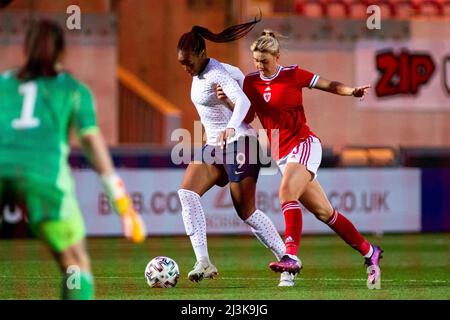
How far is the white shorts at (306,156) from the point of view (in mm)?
11039

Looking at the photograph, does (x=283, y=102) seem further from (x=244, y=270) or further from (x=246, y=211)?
(x=244, y=270)

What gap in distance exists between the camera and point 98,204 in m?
19.5

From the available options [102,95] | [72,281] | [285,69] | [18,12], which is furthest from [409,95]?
[72,281]

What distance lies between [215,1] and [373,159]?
644cm

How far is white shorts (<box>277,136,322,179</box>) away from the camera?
36.2 feet

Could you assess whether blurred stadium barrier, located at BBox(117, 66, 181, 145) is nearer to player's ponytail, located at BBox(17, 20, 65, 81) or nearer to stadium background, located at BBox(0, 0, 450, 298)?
stadium background, located at BBox(0, 0, 450, 298)

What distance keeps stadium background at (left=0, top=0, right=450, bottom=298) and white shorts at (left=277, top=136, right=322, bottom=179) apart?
8.57 m

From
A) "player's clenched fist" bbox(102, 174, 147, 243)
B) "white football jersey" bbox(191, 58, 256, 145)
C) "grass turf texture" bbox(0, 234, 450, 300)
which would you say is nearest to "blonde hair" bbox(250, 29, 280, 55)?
"white football jersey" bbox(191, 58, 256, 145)

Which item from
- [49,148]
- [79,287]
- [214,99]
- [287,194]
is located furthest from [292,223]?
[49,148]

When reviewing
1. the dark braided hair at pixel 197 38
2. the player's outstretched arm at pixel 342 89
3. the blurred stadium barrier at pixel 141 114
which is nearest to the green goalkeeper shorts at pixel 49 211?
the player's outstretched arm at pixel 342 89

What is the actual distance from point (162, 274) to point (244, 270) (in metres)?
2.58

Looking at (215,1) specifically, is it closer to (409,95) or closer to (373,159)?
(409,95)

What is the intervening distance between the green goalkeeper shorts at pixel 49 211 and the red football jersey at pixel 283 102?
432 cm

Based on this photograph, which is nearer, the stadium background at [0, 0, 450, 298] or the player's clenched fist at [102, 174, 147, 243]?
the player's clenched fist at [102, 174, 147, 243]
